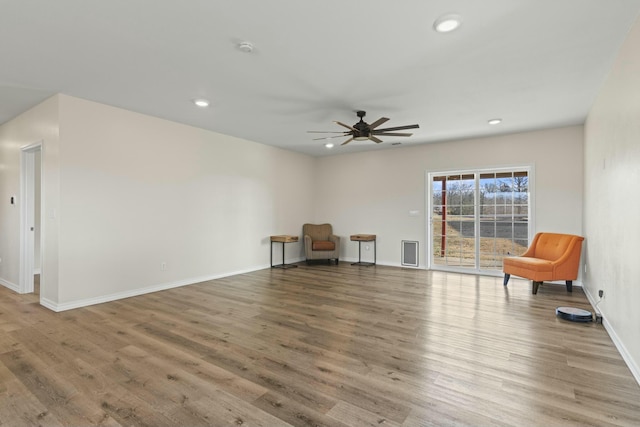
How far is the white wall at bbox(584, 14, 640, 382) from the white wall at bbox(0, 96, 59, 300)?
18.9ft

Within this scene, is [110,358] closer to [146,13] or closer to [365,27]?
[146,13]

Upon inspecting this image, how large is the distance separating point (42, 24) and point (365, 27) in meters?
2.47

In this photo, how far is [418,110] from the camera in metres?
4.39

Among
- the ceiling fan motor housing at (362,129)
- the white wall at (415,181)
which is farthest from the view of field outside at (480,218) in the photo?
the ceiling fan motor housing at (362,129)

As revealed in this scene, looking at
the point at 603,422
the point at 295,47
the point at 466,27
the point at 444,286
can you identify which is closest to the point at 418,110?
the point at 466,27

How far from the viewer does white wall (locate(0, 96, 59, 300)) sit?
3.88m

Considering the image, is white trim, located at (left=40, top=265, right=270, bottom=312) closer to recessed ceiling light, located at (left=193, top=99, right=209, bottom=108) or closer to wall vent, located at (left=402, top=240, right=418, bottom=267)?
recessed ceiling light, located at (left=193, top=99, right=209, bottom=108)

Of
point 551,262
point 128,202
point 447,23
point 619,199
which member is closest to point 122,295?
point 128,202

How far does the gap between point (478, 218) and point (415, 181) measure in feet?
4.70

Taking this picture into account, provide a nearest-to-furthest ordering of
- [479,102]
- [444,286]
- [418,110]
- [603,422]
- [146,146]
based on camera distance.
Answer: [603,422] → [479,102] → [418,110] → [146,146] → [444,286]

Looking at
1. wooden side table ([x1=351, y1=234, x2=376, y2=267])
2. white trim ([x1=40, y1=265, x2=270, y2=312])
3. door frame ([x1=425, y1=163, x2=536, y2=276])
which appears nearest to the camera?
white trim ([x1=40, y1=265, x2=270, y2=312])

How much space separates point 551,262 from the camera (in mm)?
4590

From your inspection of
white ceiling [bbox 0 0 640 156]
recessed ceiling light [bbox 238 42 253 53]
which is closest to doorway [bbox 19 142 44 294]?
white ceiling [bbox 0 0 640 156]

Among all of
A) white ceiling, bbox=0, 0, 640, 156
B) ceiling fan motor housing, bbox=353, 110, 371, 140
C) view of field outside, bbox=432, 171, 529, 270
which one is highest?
white ceiling, bbox=0, 0, 640, 156
